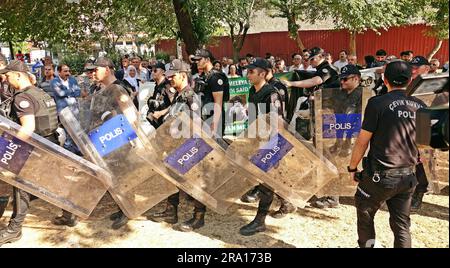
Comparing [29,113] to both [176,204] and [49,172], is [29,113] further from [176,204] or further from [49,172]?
[176,204]

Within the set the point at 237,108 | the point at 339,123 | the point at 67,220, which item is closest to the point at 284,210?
the point at 339,123

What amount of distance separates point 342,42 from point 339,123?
21.0 meters

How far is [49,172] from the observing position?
4.00 metres

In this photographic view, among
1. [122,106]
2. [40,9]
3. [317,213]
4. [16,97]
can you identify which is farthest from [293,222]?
[40,9]

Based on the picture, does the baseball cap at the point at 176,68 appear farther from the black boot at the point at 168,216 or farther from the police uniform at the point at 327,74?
the police uniform at the point at 327,74

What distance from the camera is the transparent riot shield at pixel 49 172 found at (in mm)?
3822

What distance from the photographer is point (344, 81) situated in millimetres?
4344

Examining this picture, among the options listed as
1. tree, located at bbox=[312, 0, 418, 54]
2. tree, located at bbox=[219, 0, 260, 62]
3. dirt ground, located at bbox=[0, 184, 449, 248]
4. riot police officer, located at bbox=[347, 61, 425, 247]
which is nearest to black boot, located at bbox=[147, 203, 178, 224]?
dirt ground, located at bbox=[0, 184, 449, 248]

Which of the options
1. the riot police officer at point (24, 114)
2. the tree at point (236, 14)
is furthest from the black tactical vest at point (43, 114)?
the tree at point (236, 14)

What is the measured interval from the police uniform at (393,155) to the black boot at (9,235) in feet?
11.7

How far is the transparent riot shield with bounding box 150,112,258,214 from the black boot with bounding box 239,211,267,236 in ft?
1.36

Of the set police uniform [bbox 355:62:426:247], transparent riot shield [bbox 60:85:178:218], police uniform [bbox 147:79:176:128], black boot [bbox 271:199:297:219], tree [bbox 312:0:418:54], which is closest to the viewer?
police uniform [bbox 355:62:426:247]

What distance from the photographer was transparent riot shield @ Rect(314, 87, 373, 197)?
14.2ft

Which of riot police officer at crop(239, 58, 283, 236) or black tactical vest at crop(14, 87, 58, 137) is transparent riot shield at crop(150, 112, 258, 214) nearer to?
riot police officer at crop(239, 58, 283, 236)
